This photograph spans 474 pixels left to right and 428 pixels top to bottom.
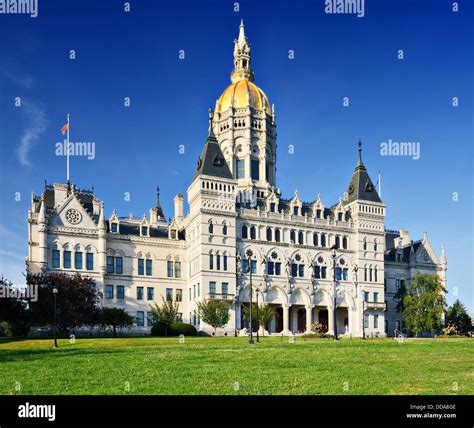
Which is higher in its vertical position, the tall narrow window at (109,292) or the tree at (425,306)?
the tall narrow window at (109,292)

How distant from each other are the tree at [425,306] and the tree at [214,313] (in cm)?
2798

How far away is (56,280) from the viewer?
55438mm

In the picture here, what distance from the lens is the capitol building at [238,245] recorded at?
6706cm

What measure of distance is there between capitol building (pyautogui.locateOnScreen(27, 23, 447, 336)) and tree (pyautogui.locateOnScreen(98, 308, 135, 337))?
588 cm

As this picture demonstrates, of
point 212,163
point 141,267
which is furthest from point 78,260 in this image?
point 212,163

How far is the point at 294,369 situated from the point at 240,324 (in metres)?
48.2

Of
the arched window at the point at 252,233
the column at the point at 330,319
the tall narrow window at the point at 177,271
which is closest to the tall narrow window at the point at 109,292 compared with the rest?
the tall narrow window at the point at 177,271

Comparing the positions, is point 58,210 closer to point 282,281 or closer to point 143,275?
point 143,275

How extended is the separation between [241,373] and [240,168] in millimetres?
63817

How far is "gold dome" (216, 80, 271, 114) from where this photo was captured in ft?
278

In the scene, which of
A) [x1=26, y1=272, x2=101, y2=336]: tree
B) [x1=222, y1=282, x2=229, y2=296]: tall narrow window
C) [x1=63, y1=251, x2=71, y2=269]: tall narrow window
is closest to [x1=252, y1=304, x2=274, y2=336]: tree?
[x1=222, y1=282, x2=229, y2=296]: tall narrow window

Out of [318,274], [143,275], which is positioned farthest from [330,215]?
[143,275]

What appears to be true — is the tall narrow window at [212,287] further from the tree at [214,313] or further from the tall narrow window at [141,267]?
the tall narrow window at [141,267]

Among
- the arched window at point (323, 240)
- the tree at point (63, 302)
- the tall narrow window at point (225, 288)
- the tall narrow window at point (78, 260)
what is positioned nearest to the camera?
the tree at point (63, 302)
